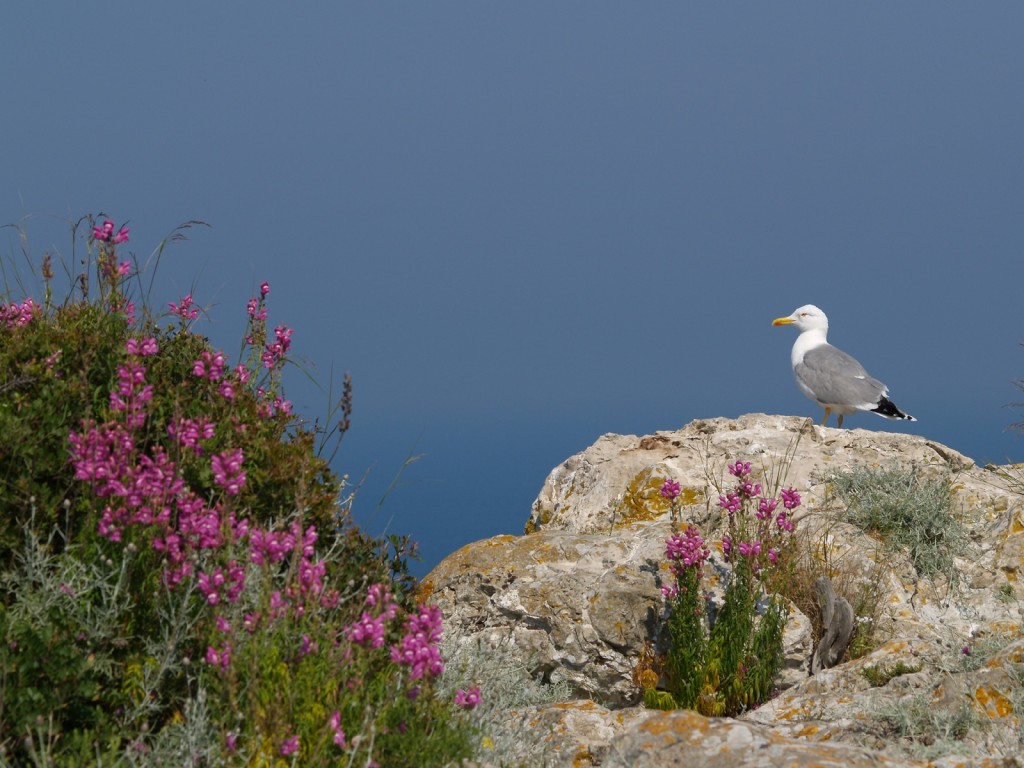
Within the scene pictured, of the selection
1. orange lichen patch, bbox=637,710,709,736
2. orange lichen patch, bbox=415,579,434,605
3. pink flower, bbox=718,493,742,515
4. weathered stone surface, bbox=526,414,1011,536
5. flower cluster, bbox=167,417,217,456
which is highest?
weathered stone surface, bbox=526,414,1011,536

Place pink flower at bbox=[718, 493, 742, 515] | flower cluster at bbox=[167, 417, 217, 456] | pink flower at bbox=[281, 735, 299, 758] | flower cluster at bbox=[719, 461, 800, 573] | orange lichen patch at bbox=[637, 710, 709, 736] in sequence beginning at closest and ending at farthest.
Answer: pink flower at bbox=[281, 735, 299, 758] → orange lichen patch at bbox=[637, 710, 709, 736] → flower cluster at bbox=[167, 417, 217, 456] → flower cluster at bbox=[719, 461, 800, 573] → pink flower at bbox=[718, 493, 742, 515]

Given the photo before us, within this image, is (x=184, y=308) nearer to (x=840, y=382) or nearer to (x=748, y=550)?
(x=748, y=550)

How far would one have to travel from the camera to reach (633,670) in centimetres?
741

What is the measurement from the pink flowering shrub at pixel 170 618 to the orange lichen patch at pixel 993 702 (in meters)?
3.04

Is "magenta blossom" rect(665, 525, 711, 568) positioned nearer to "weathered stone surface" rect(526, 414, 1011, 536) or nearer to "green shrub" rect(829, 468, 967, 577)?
"weathered stone surface" rect(526, 414, 1011, 536)

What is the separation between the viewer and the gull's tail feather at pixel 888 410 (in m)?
13.8

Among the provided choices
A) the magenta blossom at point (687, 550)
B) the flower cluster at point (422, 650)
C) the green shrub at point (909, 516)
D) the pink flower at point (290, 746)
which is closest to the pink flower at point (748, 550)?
the magenta blossom at point (687, 550)

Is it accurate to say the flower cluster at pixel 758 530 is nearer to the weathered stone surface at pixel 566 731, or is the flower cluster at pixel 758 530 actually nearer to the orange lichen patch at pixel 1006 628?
the weathered stone surface at pixel 566 731

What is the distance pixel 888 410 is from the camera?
45.6ft

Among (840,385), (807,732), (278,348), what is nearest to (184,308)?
(278,348)

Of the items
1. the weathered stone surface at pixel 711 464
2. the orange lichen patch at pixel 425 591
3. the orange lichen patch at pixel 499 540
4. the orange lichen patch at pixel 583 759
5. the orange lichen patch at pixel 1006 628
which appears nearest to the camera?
the orange lichen patch at pixel 583 759

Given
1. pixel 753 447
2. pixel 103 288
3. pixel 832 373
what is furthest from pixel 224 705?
pixel 832 373

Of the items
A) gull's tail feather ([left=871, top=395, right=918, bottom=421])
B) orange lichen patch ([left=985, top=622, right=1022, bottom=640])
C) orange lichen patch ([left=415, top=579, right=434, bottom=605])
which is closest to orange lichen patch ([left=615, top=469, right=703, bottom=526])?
orange lichen patch ([left=415, top=579, right=434, bottom=605])

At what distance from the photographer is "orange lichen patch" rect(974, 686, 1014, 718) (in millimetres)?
5477
